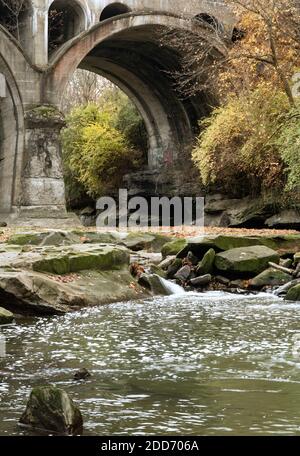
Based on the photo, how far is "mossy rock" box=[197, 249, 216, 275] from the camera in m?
14.6

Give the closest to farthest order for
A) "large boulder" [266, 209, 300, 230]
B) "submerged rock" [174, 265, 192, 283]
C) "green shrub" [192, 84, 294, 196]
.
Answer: "submerged rock" [174, 265, 192, 283], "green shrub" [192, 84, 294, 196], "large boulder" [266, 209, 300, 230]

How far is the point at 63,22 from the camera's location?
26.5 meters

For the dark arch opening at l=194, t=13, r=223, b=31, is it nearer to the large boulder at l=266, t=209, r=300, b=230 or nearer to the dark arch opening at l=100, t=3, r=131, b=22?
the dark arch opening at l=100, t=3, r=131, b=22

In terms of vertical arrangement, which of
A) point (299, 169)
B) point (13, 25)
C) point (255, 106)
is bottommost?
point (299, 169)

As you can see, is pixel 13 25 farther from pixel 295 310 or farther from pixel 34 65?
pixel 295 310

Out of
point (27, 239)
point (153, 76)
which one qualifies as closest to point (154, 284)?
point (27, 239)

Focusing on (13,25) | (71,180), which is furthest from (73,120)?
(13,25)

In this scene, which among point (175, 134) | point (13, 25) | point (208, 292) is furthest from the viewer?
point (175, 134)

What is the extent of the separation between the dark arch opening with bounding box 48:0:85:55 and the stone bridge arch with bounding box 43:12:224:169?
55.5 inches

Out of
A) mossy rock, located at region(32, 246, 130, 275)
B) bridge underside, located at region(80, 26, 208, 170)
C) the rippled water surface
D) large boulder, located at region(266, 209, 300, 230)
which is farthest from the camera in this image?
bridge underside, located at region(80, 26, 208, 170)

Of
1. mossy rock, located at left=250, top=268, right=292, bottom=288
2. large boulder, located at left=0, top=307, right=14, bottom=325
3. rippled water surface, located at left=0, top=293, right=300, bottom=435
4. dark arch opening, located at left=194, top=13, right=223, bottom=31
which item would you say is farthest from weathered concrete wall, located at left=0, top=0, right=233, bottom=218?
large boulder, located at left=0, top=307, right=14, bottom=325

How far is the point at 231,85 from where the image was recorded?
82.1 feet

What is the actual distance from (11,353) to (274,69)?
55.1ft

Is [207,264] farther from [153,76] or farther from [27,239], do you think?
[153,76]
